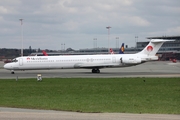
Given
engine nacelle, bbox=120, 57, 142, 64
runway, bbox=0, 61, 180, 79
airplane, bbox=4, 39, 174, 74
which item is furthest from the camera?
airplane, bbox=4, 39, 174, 74

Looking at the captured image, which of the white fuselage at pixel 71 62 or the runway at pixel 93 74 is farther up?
the white fuselage at pixel 71 62

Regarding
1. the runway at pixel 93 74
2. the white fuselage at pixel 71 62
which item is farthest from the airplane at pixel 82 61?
the runway at pixel 93 74

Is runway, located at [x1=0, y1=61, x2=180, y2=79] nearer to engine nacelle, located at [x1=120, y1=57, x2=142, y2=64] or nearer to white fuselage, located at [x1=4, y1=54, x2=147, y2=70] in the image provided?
white fuselage, located at [x1=4, y1=54, x2=147, y2=70]

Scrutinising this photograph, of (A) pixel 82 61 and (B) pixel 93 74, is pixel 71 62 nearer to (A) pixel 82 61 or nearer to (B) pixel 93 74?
(A) pixel 82 61

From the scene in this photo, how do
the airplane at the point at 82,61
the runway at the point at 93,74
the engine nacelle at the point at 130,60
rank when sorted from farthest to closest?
the airplane at the point at 82,61
the engine nacelle at the point at 130,60
the runway at the point at 93,74

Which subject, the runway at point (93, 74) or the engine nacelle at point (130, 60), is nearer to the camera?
the runway at point (93, 74)

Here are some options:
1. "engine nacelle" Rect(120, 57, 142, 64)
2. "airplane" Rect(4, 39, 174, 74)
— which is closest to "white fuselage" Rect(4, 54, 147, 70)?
"airplane" Rect(4, 39, 174, 74)

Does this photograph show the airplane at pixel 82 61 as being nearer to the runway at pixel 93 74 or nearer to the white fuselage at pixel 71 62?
the white fuselage at pixel 71 62

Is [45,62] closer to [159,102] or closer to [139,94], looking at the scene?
[139,94]

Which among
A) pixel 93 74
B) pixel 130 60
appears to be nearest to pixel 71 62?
pixel 93 74

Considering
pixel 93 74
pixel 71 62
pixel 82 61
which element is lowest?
pixel 93 74

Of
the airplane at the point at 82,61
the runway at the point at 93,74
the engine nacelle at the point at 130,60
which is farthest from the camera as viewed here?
the airplane at the point at 82,61

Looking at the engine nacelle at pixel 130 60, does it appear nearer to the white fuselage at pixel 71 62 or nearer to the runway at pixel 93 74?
the white fuselage at pixel 71 62

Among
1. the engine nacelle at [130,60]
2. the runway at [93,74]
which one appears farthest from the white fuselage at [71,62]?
the runway at [93,74]
